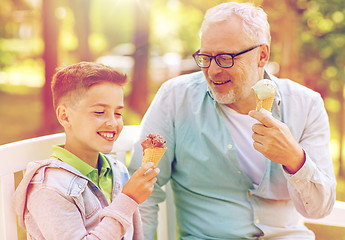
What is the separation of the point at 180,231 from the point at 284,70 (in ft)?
10.9

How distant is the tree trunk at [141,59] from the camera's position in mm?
8679

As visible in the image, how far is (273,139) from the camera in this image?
6.94ft

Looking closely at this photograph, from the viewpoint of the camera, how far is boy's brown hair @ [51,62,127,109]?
6.38ft

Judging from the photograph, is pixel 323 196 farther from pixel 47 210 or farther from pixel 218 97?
pixel 47 210

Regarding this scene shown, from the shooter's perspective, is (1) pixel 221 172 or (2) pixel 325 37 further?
(2) pixel 325 37

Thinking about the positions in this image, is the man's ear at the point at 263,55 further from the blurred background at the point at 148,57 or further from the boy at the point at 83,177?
the blurred background at the point at 148,57

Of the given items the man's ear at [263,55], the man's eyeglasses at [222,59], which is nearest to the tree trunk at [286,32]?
the man's ear at [263,55]

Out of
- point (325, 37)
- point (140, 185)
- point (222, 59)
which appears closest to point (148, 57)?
point (325, 37)

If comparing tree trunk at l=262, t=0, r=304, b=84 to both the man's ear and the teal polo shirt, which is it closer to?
the man's ear

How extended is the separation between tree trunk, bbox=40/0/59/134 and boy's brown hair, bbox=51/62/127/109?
6.44 m

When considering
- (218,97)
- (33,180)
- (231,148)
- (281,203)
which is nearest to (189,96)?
(218,97)

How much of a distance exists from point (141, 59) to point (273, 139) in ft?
24.7

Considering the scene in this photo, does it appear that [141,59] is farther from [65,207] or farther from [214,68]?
[65,207]

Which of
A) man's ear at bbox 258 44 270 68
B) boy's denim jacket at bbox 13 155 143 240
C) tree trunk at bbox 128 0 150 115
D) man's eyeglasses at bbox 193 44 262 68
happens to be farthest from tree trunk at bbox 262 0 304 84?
boy's denim jacket at bbox 13 155 143 240
